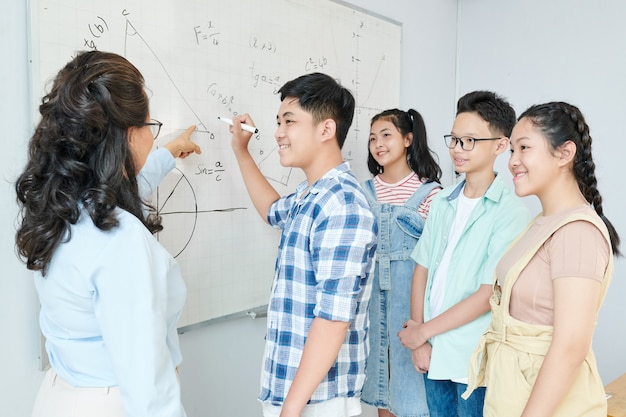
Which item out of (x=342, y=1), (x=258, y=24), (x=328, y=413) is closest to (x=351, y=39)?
(x=342, y=1)

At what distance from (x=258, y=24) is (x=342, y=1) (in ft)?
1.72

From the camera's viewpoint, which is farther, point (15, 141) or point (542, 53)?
point (542, 53)

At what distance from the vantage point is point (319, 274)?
1.08m

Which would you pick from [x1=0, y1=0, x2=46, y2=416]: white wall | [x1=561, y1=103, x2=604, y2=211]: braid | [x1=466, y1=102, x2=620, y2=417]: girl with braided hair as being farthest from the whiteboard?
[x1=561, y1=103, x2=604, y2=211]: braid

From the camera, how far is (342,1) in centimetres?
205

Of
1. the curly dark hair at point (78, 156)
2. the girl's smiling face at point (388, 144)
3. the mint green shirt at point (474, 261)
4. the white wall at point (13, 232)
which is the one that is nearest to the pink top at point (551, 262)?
A: the mint green shirt at point (474, 261)

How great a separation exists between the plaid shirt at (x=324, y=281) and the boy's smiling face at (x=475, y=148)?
47cm

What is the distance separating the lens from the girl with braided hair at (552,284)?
0.99 metres

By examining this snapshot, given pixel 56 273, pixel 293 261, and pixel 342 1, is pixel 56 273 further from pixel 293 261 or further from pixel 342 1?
pixel 342 1

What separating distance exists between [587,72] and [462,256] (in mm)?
1597

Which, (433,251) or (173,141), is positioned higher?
(173,141)

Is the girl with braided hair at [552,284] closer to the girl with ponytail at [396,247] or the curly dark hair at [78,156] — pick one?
the girl with ponytail at [396,247]

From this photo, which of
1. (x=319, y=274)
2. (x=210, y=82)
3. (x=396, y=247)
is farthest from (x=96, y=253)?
(x=396, y=247)

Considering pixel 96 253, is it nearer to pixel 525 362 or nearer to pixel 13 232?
pixel 13 232
